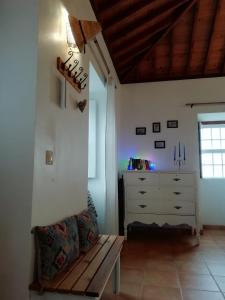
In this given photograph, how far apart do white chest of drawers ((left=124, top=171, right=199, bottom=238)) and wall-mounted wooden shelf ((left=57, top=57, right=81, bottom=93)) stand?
2.11 meters

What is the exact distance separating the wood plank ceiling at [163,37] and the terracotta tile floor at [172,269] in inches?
118

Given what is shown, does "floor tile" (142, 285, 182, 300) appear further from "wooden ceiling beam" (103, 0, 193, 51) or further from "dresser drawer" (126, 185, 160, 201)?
"wooden ceiling beam" (103, 0, 193, 51)

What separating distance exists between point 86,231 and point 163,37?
343 cm

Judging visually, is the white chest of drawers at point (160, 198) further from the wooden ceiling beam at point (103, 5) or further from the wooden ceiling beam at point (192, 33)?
the wooden ceiling beam at point (103, 5)

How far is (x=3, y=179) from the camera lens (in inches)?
61.2

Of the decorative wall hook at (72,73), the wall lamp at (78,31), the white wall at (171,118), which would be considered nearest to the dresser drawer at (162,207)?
the white wall at (171,118)

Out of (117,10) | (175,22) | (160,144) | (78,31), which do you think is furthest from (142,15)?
(160,144)

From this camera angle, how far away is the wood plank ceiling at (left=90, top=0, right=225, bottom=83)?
330 cm

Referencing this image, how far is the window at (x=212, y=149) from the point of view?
16.3 feet

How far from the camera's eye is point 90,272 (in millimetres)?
1622

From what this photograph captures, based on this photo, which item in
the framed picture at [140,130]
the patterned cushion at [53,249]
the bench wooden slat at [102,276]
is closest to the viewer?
the bench wooden slat at [102,276]

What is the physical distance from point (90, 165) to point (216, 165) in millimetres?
2699

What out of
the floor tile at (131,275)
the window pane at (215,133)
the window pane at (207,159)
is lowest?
the floor tile at (131,275)

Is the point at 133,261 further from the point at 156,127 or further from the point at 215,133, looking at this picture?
the point at 215,133
